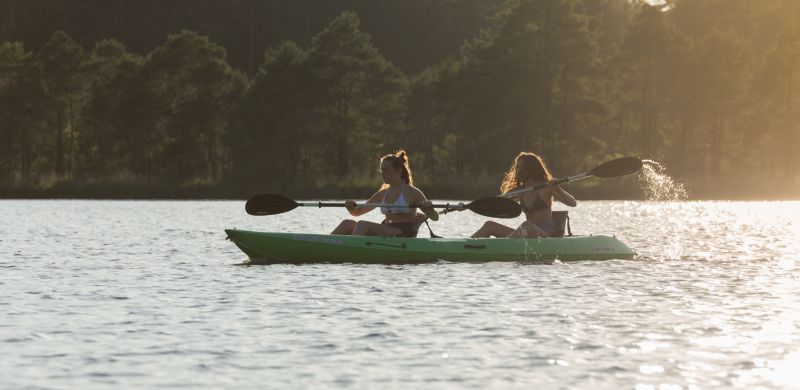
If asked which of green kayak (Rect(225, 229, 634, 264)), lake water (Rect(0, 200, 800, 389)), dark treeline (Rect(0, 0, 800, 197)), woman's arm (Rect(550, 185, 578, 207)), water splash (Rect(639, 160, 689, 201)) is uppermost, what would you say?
dark treeline (Rect(0, 0, 800, 197))

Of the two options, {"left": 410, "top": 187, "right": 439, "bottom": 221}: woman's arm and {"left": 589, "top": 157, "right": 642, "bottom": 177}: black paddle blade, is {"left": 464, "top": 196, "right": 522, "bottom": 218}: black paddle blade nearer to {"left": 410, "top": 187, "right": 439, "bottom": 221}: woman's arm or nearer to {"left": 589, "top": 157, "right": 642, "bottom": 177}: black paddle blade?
{"left": 410, "top": 187, "right": 439, "bottom": 221}: woman's arm

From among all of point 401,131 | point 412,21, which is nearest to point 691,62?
point 401,131

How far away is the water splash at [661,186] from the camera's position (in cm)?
5604

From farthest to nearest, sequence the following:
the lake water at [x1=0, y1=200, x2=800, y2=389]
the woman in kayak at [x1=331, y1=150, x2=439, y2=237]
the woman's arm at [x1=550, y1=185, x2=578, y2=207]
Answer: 1. the woman's arm at [x1=550, y1=185, x2=578, y2=207]
2. the woman in kayak at [x1=331, y1=150, x2=439, y2=237]
3. the lake water at [x1=0, y1=200, x2=800, y2=389]

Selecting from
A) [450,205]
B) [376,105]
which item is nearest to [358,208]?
[450,205]

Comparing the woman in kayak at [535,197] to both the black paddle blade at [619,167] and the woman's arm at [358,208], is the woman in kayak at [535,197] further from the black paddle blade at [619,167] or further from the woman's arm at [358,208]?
the black paddle blade at [619,167]

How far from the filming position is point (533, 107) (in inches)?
2430

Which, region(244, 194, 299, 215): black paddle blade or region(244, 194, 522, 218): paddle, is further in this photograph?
region(244, 194, 299, 215): black paddle blade

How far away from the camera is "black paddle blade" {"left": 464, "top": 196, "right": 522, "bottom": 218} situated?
55.7ft

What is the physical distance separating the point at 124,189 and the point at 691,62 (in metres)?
30.4

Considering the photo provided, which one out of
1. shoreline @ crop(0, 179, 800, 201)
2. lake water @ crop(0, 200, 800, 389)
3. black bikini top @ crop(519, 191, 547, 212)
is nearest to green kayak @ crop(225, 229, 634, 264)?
lake water @ crop(0, 200, 800, 389)

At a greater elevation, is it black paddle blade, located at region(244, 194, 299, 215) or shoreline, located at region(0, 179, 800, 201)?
shoreline, located at region(0, 179, 800, 201)

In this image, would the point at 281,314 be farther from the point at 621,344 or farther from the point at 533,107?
the point at 533,107

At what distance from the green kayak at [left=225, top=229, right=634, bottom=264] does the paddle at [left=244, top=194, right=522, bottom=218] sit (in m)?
0.45
